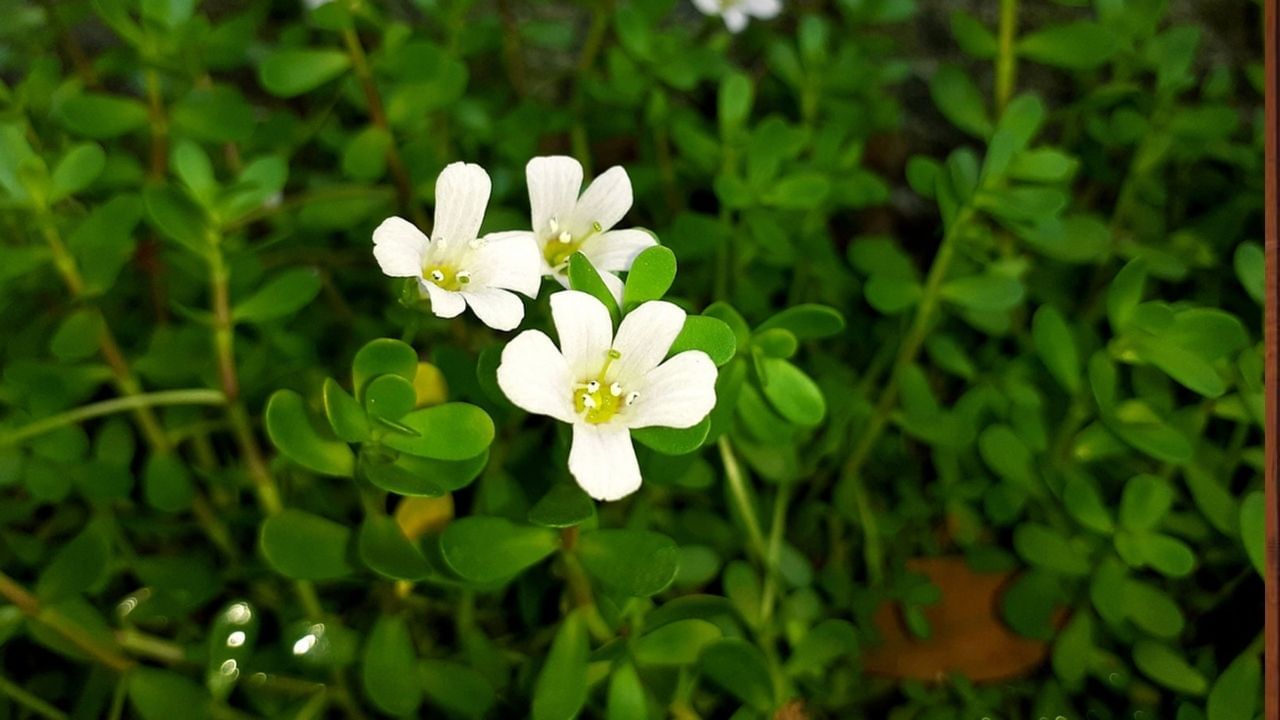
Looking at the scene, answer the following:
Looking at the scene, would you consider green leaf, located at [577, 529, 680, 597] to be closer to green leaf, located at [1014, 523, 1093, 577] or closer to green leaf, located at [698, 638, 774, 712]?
green leaf, located at [698, 638, 774, 712]

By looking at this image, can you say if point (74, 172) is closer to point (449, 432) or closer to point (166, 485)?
point (166, 485)

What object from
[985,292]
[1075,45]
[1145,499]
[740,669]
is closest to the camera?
[740,669]

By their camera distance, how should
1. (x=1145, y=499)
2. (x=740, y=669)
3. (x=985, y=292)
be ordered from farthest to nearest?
(x=985, y=292) → (x=1145, y=499) → (x=740, y=669)

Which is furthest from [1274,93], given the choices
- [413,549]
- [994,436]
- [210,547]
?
[210,547]

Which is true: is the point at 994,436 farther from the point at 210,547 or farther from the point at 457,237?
the point at 210,547

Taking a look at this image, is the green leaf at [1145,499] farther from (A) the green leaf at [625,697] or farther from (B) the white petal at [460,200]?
(B) the white petal at [460,200]

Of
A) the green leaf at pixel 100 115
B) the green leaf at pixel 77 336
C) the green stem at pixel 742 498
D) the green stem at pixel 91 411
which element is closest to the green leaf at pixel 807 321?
the green stem at pixel 742 498

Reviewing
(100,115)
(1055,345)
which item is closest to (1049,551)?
(1055,345)
